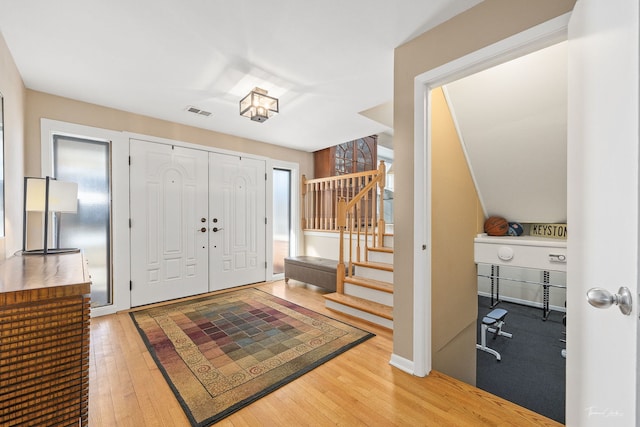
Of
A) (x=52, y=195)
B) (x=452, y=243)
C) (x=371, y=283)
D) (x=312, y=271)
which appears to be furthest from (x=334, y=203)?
(x=52, y=195)

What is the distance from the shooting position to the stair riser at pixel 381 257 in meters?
3.42

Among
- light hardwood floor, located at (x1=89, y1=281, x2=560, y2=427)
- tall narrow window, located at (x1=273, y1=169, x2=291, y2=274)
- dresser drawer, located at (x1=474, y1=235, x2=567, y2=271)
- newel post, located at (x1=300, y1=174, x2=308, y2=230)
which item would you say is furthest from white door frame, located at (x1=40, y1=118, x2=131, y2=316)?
dresser drawer, located at (x1=474, y1=235, x2=567, y2=271)

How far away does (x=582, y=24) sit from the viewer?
1.09m

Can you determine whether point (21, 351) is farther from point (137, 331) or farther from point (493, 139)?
point (493, 139)

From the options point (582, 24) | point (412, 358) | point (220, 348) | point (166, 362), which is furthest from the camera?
point (220, 348)

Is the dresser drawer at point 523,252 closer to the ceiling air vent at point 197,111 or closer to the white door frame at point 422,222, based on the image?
the white door frame at point 422,222

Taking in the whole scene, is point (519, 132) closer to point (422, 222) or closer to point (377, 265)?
point (422, 222)

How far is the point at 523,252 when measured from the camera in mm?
2279

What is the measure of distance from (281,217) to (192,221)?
161cm

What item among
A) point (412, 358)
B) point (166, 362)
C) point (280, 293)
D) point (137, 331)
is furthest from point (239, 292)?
point (412, 358)

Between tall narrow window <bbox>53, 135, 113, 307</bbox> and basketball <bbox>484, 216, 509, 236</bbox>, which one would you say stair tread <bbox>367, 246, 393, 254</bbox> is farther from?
tall narrow window <bbox>53, 135, 113, 307</bbox>

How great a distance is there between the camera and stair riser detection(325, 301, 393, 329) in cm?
273

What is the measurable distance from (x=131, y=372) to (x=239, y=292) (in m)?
2.02

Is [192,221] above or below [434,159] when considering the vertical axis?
below
